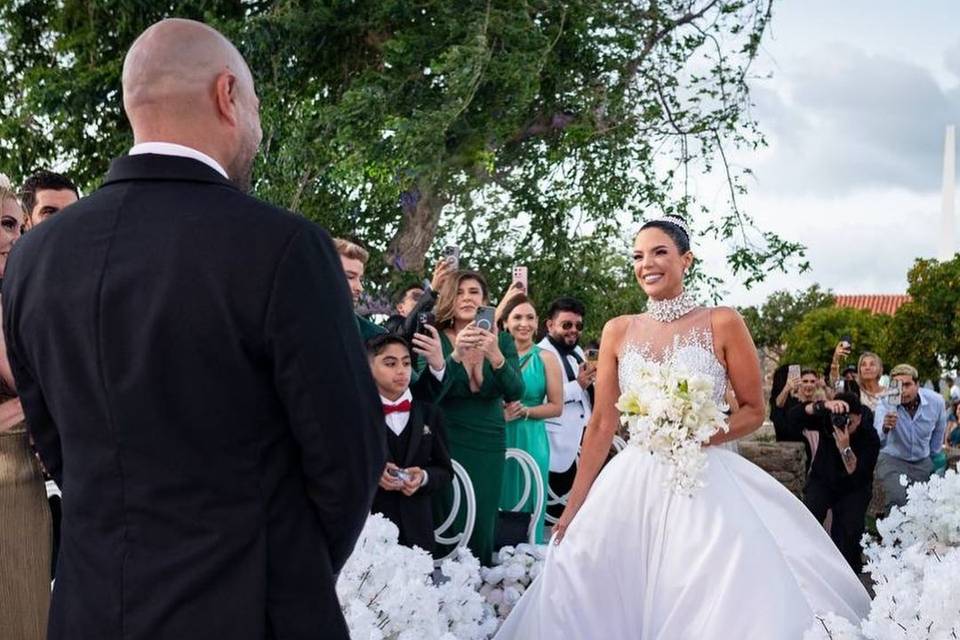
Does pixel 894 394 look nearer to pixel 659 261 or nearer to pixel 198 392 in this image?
pixel 659 261

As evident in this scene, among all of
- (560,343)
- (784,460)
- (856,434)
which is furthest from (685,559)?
(784,460)

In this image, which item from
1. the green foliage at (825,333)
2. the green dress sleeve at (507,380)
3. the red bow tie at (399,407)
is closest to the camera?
the red bow tie at (399,407)

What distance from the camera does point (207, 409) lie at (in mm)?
2146

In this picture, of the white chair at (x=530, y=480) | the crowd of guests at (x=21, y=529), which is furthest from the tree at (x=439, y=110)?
the crowd of guests at (x=21, y=529)

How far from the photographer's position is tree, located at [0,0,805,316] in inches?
441

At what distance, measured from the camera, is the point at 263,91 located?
38.6ft

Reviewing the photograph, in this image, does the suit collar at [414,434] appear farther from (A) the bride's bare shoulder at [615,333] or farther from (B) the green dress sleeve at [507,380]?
(A) the bride's bare shoulder at [615,333]

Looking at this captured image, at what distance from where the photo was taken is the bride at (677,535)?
15.9 feet

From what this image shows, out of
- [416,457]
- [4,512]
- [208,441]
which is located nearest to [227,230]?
[208,441]

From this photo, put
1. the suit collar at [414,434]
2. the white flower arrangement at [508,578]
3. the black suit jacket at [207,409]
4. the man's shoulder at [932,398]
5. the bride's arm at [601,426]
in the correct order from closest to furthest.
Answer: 1. the black suit jacket at [207,409]
2. the bride's arm at [601,426]
3. the suit collar at [414,434]
4. the white flower arrangement at [508,578]
5. the man's shoulder at [932,398]

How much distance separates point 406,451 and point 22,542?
274 centimetres

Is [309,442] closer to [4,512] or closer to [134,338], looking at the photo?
[134,338]

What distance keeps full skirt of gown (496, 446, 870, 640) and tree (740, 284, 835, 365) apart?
146 ft

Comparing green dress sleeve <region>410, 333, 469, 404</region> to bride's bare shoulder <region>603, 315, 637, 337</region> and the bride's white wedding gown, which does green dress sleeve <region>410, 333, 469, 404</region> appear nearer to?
bride's bare shoulder <region>603, 315, 637, 337</region>
